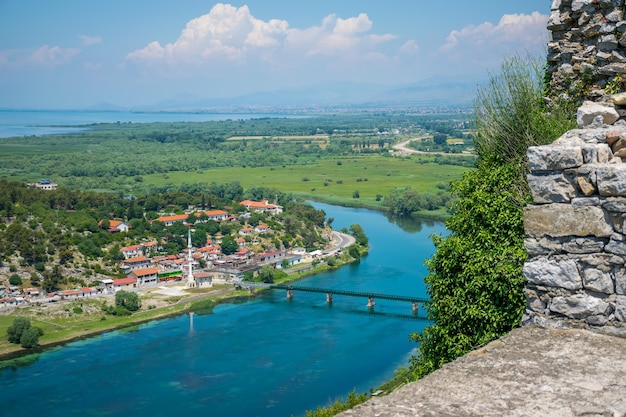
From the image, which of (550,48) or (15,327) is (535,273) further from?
(15,327)

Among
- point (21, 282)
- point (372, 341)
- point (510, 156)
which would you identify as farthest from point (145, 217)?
point (510, 156)

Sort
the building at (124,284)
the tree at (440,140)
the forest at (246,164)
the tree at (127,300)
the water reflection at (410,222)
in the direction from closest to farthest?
the tree at (127,300), the building at (124,284), the water reflection at (410,222), the forest at (246,164), the tree at (440,140)

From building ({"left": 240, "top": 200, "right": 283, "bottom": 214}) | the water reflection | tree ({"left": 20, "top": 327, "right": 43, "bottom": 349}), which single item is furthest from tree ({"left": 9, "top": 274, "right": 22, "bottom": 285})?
the water reflection

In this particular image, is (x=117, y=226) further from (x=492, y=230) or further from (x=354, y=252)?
(x=492, y=230)

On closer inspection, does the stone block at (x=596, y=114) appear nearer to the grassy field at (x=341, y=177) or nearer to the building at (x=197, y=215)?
the building at (x=197, y=215)

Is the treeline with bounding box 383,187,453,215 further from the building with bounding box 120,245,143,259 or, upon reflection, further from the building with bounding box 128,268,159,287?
the building with bounding box 128,268,159,287

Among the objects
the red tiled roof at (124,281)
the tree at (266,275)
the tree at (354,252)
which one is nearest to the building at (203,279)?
the tree at (266,275)
